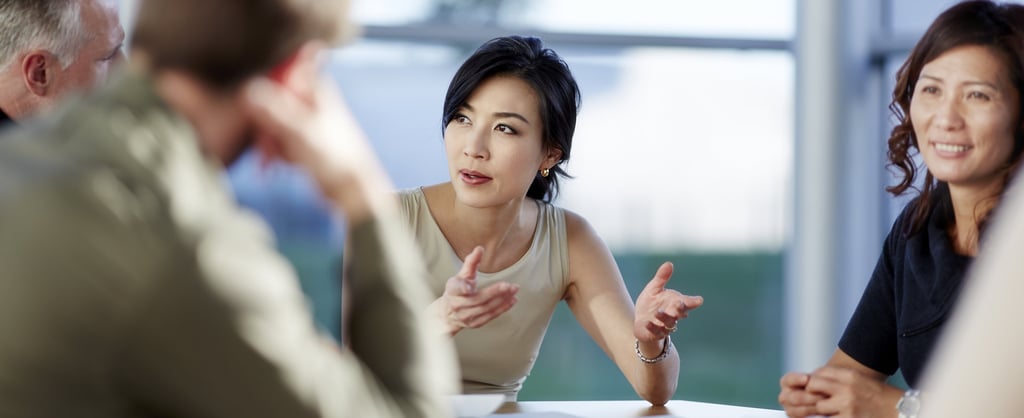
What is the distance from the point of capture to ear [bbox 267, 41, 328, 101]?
90cm

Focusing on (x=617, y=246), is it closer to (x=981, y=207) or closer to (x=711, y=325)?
(x=711, y=325)

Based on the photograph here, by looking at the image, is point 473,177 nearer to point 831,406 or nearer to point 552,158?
point 552,158

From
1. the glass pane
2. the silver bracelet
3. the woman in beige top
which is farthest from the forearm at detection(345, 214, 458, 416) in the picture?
the glass pane

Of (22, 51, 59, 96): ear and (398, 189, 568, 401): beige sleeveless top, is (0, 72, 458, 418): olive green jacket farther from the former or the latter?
(398, 189, 568, 401): beige sleeveless top

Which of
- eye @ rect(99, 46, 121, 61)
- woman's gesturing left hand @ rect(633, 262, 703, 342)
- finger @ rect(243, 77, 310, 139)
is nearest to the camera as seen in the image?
finger @ rect(243, 77, 310, 139)

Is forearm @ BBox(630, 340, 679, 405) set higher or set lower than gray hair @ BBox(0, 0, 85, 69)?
lower

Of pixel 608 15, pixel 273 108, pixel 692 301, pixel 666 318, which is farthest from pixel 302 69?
pixel 608 15

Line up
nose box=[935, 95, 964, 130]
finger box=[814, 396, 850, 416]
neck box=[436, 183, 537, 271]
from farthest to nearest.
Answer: neck box=[436, 183, 537, 271]
nose box=[935, 95, 964, 130]
finger box=[814, 396, 850, 416]

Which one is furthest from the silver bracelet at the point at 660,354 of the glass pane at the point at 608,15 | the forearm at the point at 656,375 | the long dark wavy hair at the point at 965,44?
the glass pane at the point at 608,15

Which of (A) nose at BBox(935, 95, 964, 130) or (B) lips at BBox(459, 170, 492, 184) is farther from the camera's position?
(B) lips at BBox(459, 170, 492, 184)

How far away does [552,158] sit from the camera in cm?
267

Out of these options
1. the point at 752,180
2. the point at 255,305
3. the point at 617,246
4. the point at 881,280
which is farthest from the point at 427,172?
the point at 255,305

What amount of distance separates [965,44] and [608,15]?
2.55 metres

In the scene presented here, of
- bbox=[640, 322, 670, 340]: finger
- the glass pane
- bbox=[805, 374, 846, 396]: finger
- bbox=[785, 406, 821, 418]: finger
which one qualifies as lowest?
bbox=[785, 406, 821, 418]: finger
